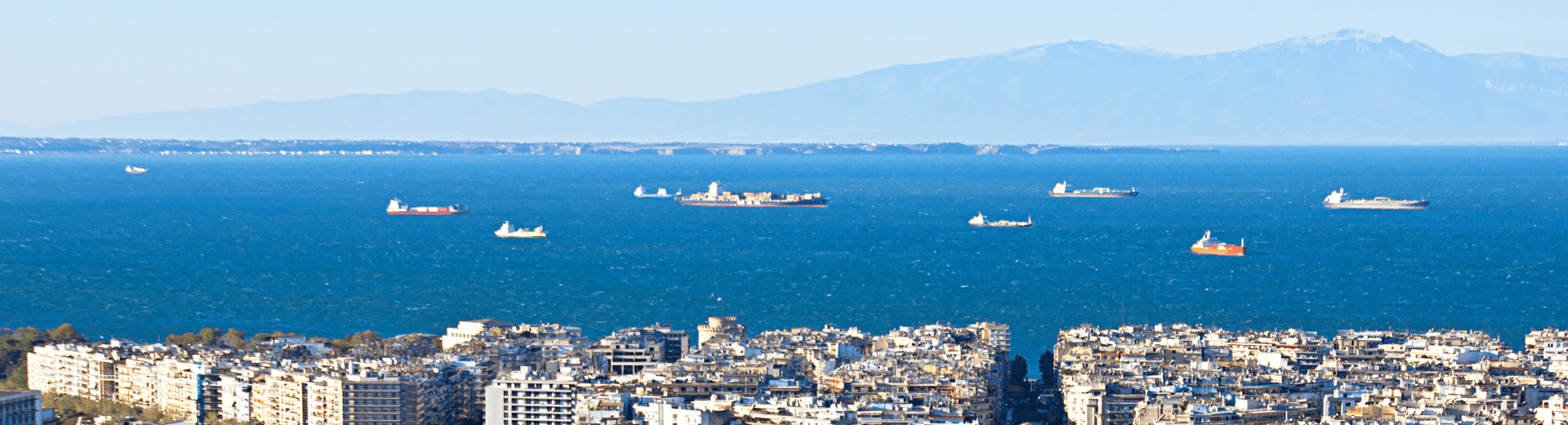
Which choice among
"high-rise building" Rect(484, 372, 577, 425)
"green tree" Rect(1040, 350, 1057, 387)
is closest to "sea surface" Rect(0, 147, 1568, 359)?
"green tree" Rect(1040, 350, 1057, 387)

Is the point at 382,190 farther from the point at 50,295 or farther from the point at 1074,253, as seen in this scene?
the point at 50,295

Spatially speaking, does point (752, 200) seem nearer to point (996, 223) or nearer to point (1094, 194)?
point (1094, 194)

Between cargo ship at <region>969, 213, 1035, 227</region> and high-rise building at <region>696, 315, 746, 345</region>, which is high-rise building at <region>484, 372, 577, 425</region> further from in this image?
cargo ship at <region>969, 213, 1035, 227</region>

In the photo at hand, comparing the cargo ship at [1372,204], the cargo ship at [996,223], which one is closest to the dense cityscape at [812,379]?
the cargo ship at [996,223]

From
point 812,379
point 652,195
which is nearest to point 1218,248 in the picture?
point 812,379

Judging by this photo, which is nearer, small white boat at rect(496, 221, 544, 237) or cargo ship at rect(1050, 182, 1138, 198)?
small white boat at rect(496, 221, 544, 237)

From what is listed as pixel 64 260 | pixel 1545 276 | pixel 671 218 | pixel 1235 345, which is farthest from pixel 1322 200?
pixel 1235 345

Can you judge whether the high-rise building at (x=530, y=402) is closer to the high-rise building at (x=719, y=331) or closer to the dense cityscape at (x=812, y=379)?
the dense cityscape at (x=812, y=379)
